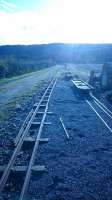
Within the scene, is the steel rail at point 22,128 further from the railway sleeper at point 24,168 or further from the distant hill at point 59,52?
the distant hill at point 59,52

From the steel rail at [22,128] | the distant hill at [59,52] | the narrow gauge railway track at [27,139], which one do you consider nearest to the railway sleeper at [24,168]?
the narrow gauge railway track at [27,139]

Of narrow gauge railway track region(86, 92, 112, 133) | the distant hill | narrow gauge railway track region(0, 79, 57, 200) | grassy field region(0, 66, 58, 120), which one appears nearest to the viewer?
narrow gauge railway track region(0, 79, 57, 200)

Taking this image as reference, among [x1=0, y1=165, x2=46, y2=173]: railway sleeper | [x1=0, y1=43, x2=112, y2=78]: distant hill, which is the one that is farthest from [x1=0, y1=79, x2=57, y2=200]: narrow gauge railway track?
[x1=0, y1=43, x2=112, y2=78]: distant hill

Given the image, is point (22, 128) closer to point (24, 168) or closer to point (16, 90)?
point (24, 168)

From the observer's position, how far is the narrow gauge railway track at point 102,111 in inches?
468

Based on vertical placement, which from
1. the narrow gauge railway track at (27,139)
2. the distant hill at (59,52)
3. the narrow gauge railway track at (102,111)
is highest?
the narrow gauge railway track at (27,139)

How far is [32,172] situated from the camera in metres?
7.04

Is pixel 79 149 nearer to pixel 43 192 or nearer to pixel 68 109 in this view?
pixel 43 192

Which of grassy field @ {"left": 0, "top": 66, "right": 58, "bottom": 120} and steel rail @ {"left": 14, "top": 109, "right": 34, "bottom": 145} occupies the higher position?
steel rail @ {"left": 14, "top": 109, "right": 34, "bottom": 145}

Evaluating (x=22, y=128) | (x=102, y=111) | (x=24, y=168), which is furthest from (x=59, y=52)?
(x=24, y=168)

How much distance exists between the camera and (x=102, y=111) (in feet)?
47.5

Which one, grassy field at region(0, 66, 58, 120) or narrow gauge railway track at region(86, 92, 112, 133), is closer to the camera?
narrow gauge railway track at region(86, 92, 112, 133)

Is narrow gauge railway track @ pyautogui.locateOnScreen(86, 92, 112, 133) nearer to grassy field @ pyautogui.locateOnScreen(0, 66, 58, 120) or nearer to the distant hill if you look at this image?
grassy field @ pyautogui.locateOnScreen(0, 66, 58, 120)

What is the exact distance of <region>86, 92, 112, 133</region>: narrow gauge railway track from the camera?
39.0ft
